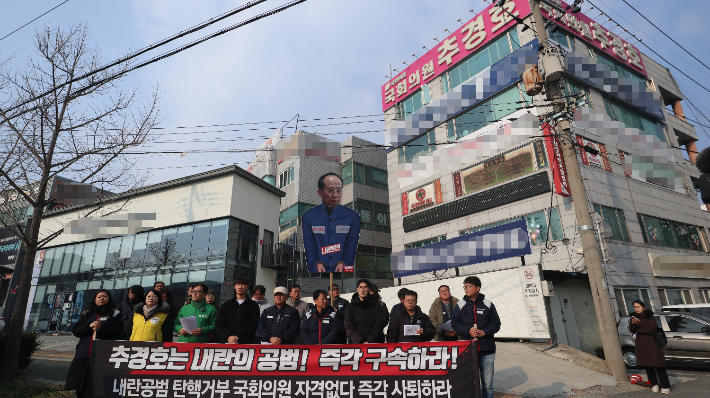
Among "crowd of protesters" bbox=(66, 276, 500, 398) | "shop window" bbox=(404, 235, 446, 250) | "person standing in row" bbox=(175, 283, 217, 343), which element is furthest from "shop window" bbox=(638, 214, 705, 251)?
"person standing in row" bbox=(175, 283, 217, 343)

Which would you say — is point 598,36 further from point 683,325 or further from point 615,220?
point 683,325

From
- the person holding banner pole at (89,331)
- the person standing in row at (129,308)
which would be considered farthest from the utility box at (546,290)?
the person holding banner pole at (89,331)

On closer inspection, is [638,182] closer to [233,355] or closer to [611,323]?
A: [611,323]

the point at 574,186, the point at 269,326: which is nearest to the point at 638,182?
the point at 574,186

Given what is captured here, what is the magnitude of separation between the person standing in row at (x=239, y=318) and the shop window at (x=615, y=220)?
56.6ft

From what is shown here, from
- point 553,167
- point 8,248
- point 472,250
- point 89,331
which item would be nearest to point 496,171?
point 553,167

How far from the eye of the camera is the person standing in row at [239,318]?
253 inches

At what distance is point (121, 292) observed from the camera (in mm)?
19812

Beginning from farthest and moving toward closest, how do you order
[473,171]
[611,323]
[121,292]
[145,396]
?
[473,171]
[121,292]
[611,323]
[145,396]

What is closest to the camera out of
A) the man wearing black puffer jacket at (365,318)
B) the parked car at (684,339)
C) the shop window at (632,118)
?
the man wearing black puffer jacket at (365,318)

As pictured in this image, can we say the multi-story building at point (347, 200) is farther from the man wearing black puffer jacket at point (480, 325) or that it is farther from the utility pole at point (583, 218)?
the man wearing black puffer jacket at point (480, 325)

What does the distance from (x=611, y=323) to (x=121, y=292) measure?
2188 centimetres

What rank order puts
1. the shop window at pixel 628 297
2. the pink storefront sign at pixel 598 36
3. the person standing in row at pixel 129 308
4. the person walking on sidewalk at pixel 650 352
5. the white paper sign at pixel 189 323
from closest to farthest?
the white paper sign at pixel 189 323, the person standing in row at pixel 129 308, the person walking on sidewalk at pixel 650 352, the shop window at pixel 628 297, the pink storefront sign at pixel 598 36

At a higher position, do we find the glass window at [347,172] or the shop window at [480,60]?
the shop window at [480,60]
